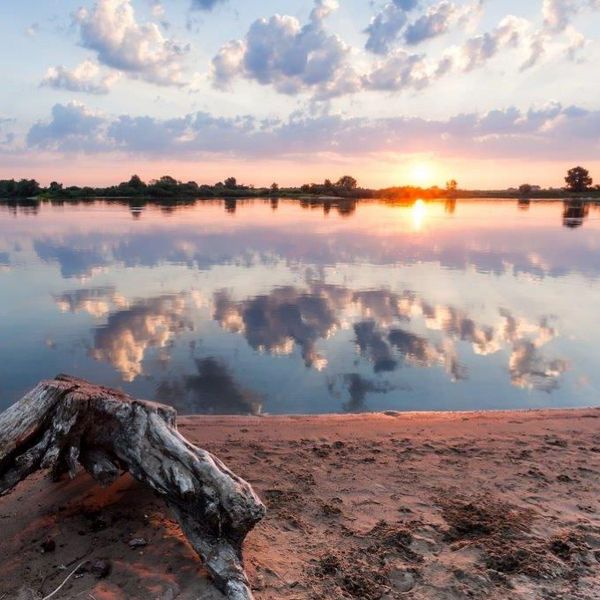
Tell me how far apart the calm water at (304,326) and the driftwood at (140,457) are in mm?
3315

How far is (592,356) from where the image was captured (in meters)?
10.8

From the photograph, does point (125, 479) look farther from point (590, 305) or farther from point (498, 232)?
point (498, 232)

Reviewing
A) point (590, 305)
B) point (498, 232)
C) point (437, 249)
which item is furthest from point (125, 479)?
point (498, 232)

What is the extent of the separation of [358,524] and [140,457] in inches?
77.7

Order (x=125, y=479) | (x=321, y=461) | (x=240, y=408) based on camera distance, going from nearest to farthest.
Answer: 1. (x=125, y=479)
2. (x=321, y=461)
3. (x=240, y=408)

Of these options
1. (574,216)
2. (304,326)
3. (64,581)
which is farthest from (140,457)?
(574,216)

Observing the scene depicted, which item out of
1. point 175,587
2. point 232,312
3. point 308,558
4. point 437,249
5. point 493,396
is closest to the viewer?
point 175,587

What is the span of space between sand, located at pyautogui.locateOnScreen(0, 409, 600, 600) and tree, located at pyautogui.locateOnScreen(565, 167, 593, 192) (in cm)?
13618

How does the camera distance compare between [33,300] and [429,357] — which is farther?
[33,300]

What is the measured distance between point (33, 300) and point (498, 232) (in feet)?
98.2

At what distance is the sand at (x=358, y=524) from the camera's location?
13.7 feet

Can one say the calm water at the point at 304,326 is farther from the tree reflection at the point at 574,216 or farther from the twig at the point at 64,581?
the tree reflection at the point at 574,216

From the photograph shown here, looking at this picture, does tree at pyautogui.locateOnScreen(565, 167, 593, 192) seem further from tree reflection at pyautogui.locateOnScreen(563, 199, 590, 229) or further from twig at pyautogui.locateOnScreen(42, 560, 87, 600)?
twig at pyautogui.locateOnScreen(42, 560, 87, 600)

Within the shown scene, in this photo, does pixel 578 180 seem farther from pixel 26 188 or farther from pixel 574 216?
pixel 26 188
